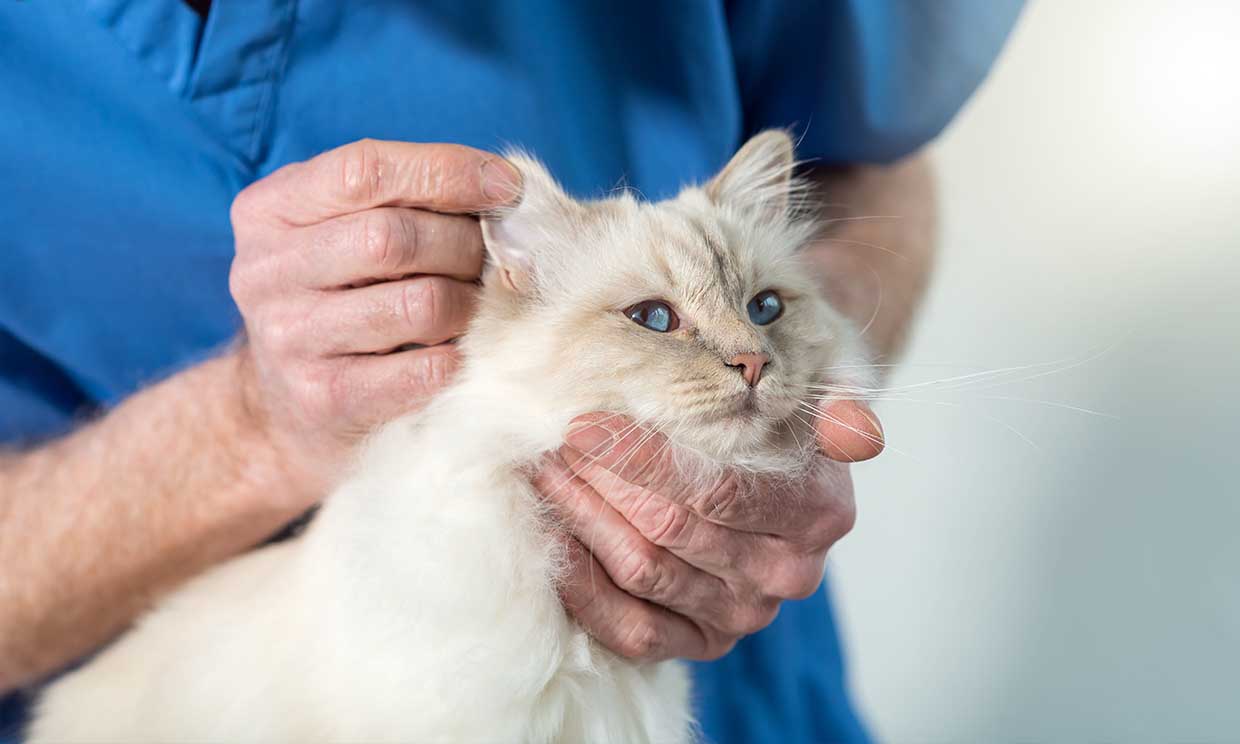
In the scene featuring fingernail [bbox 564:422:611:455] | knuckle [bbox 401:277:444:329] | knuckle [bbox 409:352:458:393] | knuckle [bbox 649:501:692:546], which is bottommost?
knuckle [bbox 649:501:692:546]

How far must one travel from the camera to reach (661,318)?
0.90 m

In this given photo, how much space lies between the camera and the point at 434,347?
2.97 feet

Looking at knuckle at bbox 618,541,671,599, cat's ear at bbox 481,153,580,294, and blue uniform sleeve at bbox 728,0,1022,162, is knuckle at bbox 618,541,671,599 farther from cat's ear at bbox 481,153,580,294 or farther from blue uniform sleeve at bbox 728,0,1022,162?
blue uniform sleeve at bbox 728,0,1022,162

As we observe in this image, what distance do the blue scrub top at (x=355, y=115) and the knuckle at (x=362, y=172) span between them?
0.99 feet

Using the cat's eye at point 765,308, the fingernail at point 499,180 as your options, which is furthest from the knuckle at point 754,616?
the fingernail at point 499,180

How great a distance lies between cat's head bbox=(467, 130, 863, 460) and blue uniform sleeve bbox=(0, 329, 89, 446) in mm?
748

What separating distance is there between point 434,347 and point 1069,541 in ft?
3.41

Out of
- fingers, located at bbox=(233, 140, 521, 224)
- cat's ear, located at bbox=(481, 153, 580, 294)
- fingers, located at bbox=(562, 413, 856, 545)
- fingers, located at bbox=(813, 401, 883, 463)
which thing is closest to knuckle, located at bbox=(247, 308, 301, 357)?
fingers, located at bbox=(233, 140, 521, 224)

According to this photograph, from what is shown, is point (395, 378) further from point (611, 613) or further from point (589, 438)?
point (611, 613)

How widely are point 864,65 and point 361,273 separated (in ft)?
2.91

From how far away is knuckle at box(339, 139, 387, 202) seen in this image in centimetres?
83

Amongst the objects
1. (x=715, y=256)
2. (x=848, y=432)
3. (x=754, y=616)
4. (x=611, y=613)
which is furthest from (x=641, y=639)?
(x=715, y=256)

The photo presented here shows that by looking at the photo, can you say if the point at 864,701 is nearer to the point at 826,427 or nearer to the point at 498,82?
the point at 826,427

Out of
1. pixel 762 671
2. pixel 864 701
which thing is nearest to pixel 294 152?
pixel 762 671
